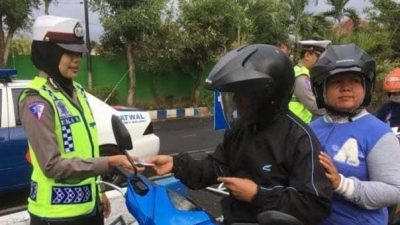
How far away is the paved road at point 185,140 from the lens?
19.9 feet

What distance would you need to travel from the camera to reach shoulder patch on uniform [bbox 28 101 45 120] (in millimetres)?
2205

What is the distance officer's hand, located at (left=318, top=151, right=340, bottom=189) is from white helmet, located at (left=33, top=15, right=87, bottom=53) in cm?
122

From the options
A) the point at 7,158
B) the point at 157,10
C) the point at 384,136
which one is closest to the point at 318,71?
the point at 384,136

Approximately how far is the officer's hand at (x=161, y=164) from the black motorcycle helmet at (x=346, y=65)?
674 millimetres

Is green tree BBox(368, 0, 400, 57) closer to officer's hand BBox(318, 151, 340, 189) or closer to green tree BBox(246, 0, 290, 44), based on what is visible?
green tree BBox(246, 0, 290, 44)

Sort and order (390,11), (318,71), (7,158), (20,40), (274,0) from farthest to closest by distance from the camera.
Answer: (390,11) → (274,0) → (20,40) → (7,158) → (318,71)

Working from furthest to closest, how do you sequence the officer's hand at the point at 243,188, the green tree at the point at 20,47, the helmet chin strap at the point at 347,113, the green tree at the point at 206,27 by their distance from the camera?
the green tree at the point at 206,27, the green tree at the point at 20,47, the helmet chin strap at the point at 347,113, the officer's hand at the point at 243,188

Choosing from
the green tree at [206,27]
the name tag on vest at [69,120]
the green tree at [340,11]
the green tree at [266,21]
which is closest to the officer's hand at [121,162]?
the name tag on vest at [69,120]

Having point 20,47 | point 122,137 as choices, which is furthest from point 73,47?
point 20,47

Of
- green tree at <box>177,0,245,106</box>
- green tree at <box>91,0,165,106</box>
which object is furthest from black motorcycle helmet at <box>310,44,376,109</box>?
green tree at <box>177,0,245,106</box>

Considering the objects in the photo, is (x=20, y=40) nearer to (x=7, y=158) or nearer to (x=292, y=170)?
(x=7, y=158)

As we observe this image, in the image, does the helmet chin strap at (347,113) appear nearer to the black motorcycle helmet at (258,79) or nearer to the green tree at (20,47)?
the black motorcycle helmet at (258,79)

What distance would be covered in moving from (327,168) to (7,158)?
488cm

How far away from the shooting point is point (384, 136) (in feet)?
6.29
